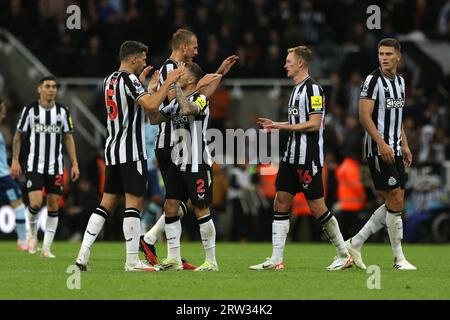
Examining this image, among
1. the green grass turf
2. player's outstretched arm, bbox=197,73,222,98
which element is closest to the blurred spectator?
the green grass turf

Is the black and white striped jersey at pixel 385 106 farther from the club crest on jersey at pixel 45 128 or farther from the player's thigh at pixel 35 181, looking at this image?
the player's thigh at pixel 35 181

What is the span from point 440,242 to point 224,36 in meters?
6.61

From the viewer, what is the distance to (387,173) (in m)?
11.1

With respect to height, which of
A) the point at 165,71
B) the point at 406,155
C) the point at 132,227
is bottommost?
the point at 132,227

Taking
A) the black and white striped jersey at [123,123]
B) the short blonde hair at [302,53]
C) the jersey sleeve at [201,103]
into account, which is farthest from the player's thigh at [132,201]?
the short blonde hair at [302,53]

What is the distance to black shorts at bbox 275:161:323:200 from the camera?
11.0m

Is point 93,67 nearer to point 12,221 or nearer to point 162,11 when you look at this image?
point 162,11

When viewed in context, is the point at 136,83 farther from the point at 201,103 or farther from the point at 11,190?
the point at 11,190

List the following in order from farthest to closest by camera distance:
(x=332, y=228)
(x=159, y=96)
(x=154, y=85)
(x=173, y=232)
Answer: (x=332, y=228) → (x=173, y=232) → (x=154, y=85) → (x=159, y=96)

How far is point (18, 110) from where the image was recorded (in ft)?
70.6

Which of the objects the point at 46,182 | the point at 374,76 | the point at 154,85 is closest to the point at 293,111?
the point at 374,76

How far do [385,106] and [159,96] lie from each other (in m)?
2.57

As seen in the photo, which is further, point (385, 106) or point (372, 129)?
point (385, 106)
